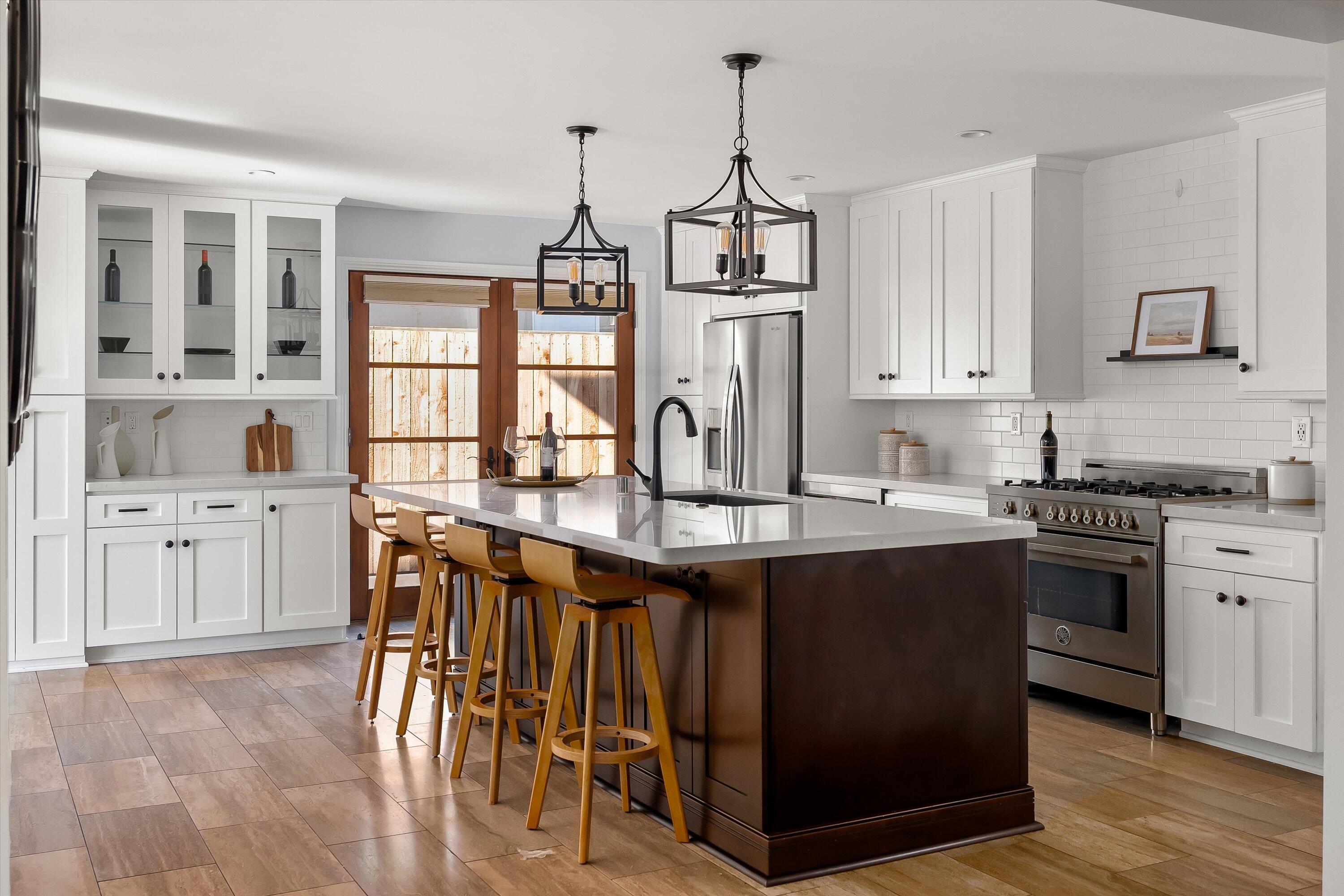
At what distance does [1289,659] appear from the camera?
3990 millimetres

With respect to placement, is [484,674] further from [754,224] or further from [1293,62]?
[1293,62]

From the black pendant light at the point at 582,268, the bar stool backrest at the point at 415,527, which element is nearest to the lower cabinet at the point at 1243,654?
the black pendant light at the point at 582,268

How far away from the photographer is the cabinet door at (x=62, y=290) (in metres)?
5.60

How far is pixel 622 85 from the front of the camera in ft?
13.7

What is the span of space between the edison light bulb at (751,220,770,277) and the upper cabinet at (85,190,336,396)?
3570 mm

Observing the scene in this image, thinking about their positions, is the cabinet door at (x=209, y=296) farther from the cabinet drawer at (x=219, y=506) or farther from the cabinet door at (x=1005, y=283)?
the cabinet door at (x=1005, y=283)

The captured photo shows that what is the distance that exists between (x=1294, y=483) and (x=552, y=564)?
117 inches

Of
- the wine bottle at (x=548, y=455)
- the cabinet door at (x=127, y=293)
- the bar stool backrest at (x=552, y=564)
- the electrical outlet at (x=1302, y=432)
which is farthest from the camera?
the cabinet door at (x=127, y=293)

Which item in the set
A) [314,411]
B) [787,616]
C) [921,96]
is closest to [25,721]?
[314,411]

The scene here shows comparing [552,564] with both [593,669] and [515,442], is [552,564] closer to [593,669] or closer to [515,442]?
[593,669]

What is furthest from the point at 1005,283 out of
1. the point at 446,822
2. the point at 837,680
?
the point at 446,822

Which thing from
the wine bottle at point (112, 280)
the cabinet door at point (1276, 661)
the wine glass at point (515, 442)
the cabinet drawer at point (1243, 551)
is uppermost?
the wine bottle at point (112, 280)

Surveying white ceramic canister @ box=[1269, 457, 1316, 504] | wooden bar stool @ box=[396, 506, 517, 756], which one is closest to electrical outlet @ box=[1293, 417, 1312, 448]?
white ceramic canister @ box=[1269, 457, 1316, 504]

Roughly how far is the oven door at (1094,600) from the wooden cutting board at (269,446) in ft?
13.7
